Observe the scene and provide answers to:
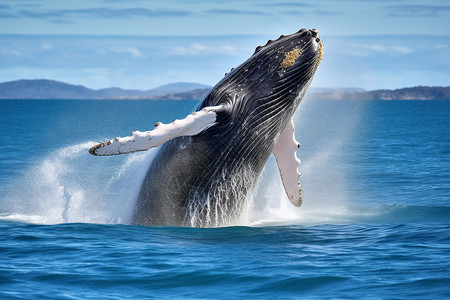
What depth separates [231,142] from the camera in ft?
34.3

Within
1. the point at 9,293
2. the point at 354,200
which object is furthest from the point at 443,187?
the point at 9,293

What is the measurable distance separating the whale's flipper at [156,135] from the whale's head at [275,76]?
1.75ft

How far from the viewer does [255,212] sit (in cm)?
1386

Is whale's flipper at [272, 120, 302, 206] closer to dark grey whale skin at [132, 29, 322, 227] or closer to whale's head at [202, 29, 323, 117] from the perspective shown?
dark grey whale skin at [132, 29, 322, 227]

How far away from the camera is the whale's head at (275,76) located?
413 inches

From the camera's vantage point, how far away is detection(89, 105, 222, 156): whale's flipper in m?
9.01

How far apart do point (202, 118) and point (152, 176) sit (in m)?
1.48

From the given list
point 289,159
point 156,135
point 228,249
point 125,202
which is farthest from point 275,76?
point 125,202

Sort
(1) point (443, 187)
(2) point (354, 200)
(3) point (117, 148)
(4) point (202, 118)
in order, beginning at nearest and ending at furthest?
(3) point (117, 148) → (4) point (202, 118) → (2) point (354, 200) → (1) point (443, 187)

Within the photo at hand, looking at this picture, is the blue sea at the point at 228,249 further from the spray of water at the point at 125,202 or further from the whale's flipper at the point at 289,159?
the whale's flipper at the point at 289,159

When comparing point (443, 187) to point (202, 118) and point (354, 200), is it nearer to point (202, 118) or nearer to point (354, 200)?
point (354, 200)

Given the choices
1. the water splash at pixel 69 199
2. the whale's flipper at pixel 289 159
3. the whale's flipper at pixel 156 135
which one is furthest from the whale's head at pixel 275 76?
the water splash at pixel 69 199

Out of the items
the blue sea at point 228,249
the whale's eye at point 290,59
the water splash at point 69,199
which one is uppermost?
the whale's eye at point 290,59

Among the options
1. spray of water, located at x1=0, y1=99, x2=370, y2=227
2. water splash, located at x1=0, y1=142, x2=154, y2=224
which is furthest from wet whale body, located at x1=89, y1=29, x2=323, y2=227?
water splash, located at x1=0, y1=142, x2=154, y2=224
